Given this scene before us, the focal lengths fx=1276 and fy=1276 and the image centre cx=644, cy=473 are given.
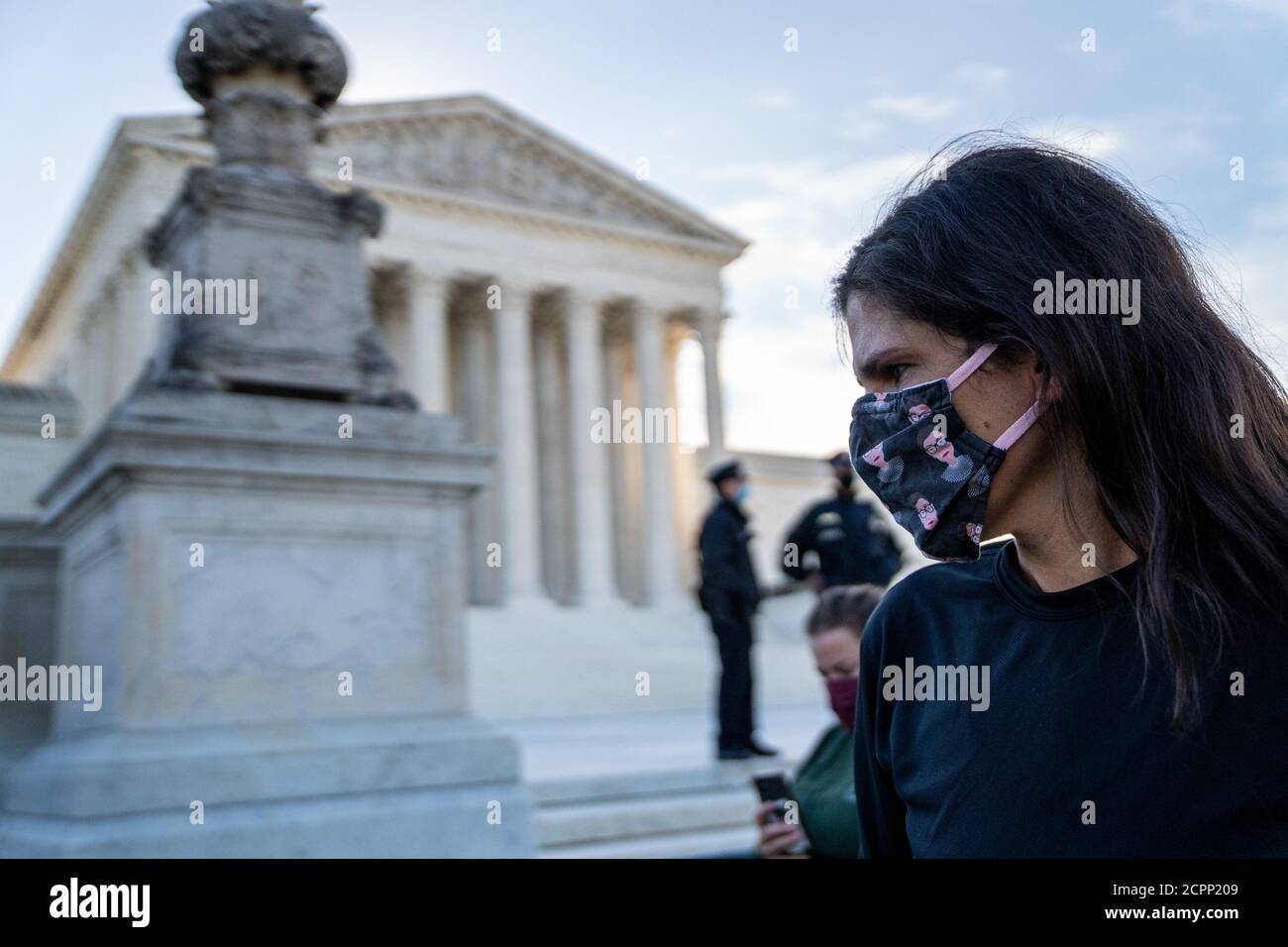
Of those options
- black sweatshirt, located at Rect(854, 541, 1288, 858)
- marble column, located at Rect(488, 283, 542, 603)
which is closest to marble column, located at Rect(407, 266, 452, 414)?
marble column, located at Rect(488, 283, 542, 603)

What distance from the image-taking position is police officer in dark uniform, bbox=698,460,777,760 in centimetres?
1216

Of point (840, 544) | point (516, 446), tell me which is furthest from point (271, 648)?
point (516, 446)

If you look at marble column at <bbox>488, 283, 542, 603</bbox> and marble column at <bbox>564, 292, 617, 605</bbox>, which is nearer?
marble column at <bbox>488, 283, 542, 603</bbox>

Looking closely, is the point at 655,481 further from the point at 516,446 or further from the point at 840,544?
the point at 840,544

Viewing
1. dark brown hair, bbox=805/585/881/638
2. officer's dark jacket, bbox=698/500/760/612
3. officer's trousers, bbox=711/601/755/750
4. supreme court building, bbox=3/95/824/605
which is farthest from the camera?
supreme court building, bbox=3/95/824/605

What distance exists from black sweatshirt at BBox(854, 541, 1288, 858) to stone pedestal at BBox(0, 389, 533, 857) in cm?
543

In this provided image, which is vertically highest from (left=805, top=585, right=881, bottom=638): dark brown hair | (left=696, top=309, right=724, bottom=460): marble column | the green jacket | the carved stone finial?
(left=696, top=309, right=724, bottom=460): marble column

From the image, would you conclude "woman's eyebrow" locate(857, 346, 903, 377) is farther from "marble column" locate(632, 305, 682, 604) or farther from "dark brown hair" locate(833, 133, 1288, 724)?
"marble column" locate(632, 305, 682, 604)

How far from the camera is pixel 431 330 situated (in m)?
51.0

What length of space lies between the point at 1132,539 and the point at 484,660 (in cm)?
3476

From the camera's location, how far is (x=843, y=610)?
5270mm

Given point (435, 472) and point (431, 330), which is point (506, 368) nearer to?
point (431, 330)

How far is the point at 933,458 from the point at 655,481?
53.1m

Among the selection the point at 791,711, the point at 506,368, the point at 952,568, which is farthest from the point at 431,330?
the point at 952,568
